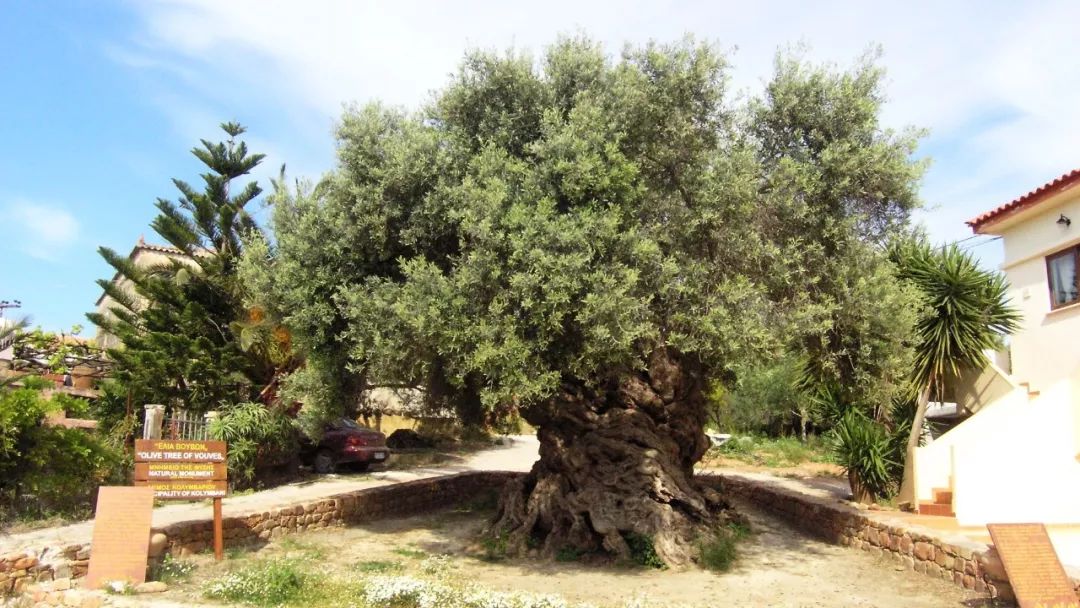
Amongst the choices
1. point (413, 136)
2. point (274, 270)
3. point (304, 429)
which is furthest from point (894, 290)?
point (304, 429)

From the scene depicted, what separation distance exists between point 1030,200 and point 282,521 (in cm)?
1415

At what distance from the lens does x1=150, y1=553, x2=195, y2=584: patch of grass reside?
892 cm

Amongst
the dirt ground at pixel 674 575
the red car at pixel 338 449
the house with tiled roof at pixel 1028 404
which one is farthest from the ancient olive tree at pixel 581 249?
the red car at pixel 338 449

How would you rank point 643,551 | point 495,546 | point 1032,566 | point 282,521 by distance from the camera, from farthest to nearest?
point 282,521 < point 495,546 < point 643,551 < point 1032,566

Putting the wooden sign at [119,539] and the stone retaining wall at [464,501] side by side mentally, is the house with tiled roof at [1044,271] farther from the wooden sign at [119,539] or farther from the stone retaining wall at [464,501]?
the wooden sign at [119,539]

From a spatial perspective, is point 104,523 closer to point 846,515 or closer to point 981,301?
point 846,515

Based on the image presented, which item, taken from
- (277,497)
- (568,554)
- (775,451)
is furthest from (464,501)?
(775,451)

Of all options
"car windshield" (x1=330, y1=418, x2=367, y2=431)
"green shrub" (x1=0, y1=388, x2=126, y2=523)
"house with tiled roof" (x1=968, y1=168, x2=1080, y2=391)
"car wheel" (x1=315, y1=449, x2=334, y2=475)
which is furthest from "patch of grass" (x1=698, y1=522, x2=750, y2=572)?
"car windshield" (x1=330, y1=418, x2=367, y2=431)

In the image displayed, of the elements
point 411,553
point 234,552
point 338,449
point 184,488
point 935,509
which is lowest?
point 411,553

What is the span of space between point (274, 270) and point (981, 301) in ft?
38.2

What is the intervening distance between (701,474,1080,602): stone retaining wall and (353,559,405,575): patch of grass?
654 cm

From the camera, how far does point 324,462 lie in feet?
59.8

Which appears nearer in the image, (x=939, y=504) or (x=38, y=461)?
(x=38, y=461)

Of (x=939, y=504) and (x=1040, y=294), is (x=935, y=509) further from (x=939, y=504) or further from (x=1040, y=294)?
(x=1040, y=294)
